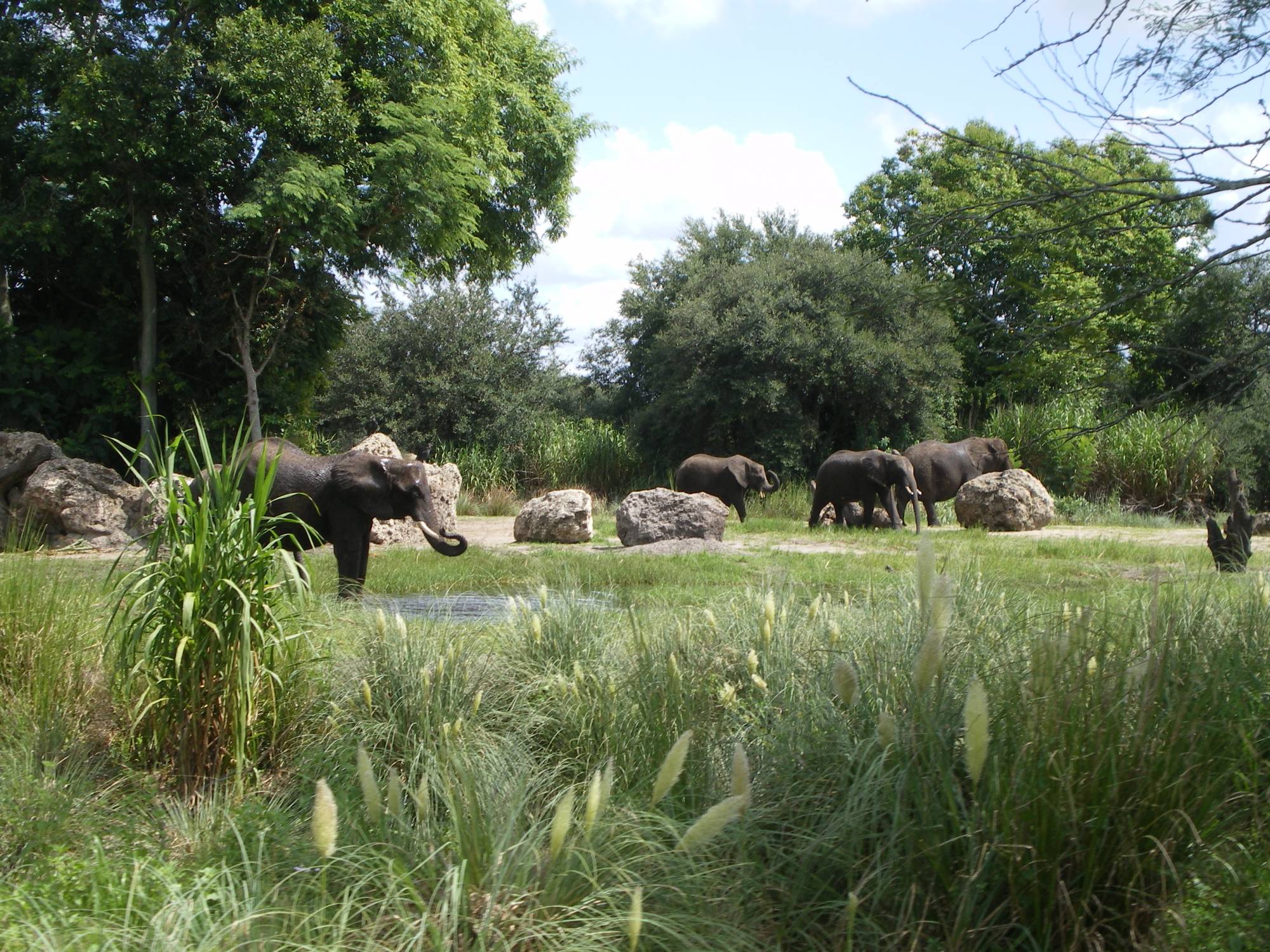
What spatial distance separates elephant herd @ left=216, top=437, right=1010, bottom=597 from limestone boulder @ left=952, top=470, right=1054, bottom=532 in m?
0.88

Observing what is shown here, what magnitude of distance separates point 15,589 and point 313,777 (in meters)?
2.15

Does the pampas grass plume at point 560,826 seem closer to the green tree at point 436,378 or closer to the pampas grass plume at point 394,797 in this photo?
the pampas grass plume at point 394,797

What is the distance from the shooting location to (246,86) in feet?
52.4

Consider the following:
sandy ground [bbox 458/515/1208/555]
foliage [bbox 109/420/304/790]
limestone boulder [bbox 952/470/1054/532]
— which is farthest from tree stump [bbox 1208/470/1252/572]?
foliage [bbox 109/420/304/790]

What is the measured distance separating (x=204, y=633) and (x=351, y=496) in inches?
182

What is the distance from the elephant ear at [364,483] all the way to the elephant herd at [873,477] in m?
9.11

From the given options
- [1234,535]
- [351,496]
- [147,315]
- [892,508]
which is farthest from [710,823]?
[147,315]

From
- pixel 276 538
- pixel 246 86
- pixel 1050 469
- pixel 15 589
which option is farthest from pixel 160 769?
pixel 1050 469

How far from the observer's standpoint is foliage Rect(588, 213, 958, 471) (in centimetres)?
2348

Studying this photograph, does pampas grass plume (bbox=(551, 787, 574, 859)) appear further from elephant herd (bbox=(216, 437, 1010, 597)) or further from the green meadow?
elephant herd (bbox=(216, 437, 1010, 597))

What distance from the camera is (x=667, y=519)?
47.6 ft

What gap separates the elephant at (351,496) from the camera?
913 cm

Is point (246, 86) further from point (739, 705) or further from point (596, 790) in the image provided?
point (596, 790)

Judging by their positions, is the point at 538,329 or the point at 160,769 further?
the point at 538,329
